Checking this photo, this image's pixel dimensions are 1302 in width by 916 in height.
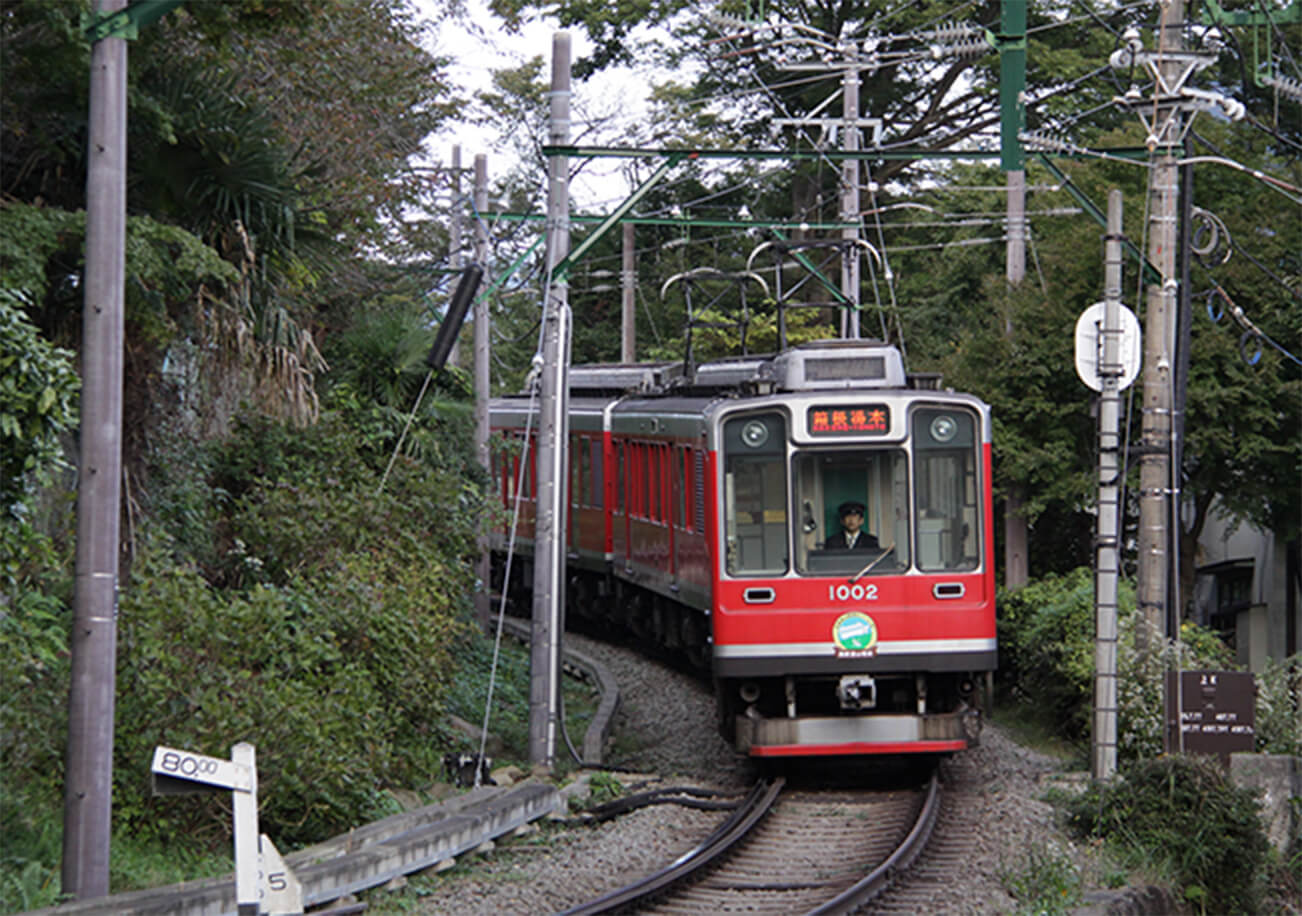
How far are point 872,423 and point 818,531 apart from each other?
3.04 ft

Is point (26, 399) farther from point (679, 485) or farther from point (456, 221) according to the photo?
point (456, 221)

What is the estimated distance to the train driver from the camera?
13.8m

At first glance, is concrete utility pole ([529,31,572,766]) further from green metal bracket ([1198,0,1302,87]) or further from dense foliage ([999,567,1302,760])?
green metal bracket ([1198,0,1302,87])

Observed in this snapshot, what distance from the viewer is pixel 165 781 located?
18.3ft

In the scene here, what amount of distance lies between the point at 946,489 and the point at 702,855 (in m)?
3.95

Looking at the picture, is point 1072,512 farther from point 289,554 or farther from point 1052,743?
point 289,554

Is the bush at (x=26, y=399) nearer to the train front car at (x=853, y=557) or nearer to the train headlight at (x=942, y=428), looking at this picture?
the train front car at (x=853, y=557)

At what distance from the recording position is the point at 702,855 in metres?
11.2

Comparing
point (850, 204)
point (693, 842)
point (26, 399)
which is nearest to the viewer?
point (26, 399)

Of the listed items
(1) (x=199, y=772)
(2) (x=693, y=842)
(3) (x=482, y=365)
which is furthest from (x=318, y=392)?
(1) (x=199, y=772)

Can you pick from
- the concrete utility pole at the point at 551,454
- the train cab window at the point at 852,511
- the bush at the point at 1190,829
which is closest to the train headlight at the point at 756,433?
the train cab window at the point at 852,511

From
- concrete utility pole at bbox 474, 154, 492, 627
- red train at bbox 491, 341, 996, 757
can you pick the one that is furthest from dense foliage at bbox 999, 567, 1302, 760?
concrete utility pole at bbox 474, 154, 492, 627

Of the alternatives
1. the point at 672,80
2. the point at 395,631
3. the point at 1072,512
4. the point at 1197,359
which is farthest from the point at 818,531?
the point at 672,80

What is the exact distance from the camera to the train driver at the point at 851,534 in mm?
13750
